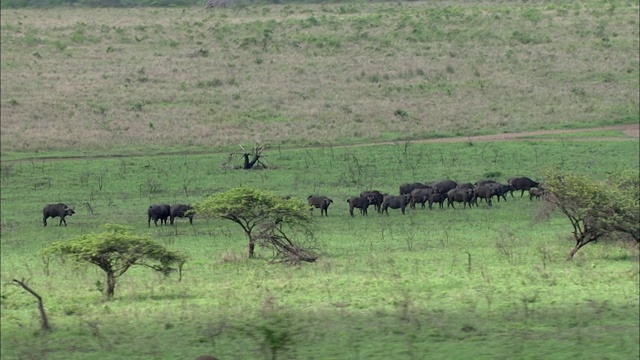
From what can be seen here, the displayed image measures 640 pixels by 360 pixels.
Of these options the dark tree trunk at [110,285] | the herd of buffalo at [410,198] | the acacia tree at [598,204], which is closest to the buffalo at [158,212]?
the herd of buffalo at [410,198]

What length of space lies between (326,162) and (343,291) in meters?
18.8

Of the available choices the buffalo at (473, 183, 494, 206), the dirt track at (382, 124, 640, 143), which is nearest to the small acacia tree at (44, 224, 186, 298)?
the buffalo at (473, 183, 494, 206)

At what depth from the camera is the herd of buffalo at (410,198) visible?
27.2 meters

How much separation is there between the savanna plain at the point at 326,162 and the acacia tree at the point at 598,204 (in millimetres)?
511

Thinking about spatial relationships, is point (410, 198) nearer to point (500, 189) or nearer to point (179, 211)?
point (500, 189)

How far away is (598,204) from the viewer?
64.2 feet

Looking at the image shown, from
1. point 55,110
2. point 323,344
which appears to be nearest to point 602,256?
point 323,344

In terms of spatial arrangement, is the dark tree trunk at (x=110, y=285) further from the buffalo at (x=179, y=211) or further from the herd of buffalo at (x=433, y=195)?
the herd of buffalo at (x=433, y=195)

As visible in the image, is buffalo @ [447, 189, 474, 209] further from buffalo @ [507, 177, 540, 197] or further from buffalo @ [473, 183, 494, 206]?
buffalo @ [507, 177, 540, 197]

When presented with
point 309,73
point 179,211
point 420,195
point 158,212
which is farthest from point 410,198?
point 309,73

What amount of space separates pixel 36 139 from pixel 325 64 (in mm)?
18351

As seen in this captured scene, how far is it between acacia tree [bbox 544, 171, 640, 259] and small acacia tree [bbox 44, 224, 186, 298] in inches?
284

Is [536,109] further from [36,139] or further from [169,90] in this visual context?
[36,139]

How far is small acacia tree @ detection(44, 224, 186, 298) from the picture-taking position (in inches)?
683
